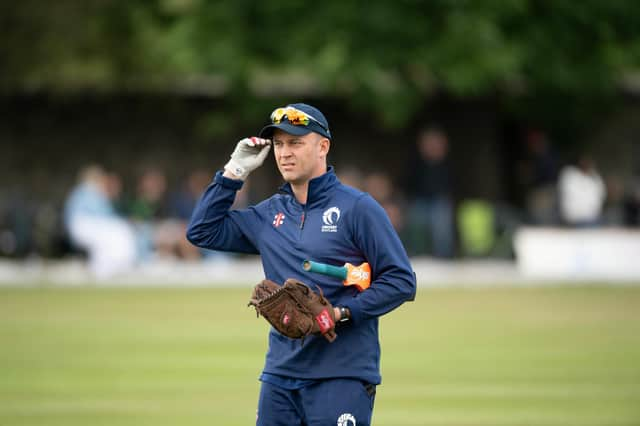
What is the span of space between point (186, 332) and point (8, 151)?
1614cm

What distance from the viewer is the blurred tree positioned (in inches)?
1030

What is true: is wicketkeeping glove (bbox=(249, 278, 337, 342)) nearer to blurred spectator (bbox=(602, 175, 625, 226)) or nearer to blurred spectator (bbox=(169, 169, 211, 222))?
blurred spectator (bbox=(169, 169, 211, 222))

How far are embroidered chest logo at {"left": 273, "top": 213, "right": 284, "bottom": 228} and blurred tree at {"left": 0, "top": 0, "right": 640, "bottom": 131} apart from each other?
63.4 feet

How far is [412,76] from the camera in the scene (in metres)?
27.9

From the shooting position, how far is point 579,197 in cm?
2439

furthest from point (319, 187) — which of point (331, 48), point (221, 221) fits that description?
point (331, 48)

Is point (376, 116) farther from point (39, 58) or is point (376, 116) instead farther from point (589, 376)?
point (589, 376)

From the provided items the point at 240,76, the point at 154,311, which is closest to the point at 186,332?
the point at 154,311

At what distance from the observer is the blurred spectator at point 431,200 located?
2527 cm

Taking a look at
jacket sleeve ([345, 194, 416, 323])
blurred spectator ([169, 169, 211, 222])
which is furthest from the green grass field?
blurred spectator ([169, 169, 211, 222])

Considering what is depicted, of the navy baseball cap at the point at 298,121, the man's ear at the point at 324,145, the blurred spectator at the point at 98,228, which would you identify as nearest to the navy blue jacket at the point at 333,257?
the man's ear at the point at 324,145

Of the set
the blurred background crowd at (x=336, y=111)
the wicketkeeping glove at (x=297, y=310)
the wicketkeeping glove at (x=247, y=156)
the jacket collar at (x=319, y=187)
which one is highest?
the blurred background crowd at (x=336, y=111)

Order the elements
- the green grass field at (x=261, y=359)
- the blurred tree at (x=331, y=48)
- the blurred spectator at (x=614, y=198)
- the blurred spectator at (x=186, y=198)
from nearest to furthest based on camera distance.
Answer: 1. the green grass field at (x=261, y=359)
2. the blurred tree at (x=331, y=48)
3. the blurred spectator at (x=186, y=198)
4. the blurred spectator at (x=614, y=198)

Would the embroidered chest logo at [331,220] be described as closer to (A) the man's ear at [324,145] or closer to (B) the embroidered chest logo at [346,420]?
(A) the man's ear at [324,145]
